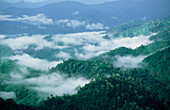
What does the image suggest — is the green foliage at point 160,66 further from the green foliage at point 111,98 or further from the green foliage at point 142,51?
the green foliage at point 142,51

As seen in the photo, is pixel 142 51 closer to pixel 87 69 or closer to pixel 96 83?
pixel 87 69

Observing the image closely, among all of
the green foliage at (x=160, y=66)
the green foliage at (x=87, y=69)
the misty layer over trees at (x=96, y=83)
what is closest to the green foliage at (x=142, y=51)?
the misty layer over trees at (x=96, y=83)

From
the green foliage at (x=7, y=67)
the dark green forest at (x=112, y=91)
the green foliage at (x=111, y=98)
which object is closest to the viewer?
the green foliage at (x=111, y=98)

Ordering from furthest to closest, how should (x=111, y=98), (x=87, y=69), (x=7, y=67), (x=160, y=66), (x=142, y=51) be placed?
(x=7, y=67) < (x=142, y=51) < (x=87, y=69) < (x=160, y=66) < (x=111, y=98)

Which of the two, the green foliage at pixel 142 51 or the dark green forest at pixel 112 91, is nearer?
the dark green forest at pixel 112 91

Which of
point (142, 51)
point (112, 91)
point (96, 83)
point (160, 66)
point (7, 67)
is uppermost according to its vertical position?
point (142, 51)

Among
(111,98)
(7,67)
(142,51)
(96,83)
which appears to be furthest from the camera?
(7,67)

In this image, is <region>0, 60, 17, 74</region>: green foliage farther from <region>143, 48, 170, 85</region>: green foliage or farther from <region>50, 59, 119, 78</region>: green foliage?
<region>143, 48, 170, 85</region>: green foliage

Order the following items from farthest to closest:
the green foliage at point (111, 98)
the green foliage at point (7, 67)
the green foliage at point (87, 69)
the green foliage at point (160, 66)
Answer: the green foliage at point (7, 67) → the green foliage at point (87, 69) → the green foliage at point (160, 66) → the green foliage at point (111, 98)

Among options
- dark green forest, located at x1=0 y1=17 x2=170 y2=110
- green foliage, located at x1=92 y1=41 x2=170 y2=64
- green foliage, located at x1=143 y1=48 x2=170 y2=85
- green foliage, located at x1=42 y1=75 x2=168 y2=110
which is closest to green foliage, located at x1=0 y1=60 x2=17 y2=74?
dark green forest, located at x1=0 y1=17 x2=170 y2=110

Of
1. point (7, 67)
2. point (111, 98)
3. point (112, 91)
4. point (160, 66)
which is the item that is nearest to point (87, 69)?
point (160, 66)

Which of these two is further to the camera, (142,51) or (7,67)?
(7,67)

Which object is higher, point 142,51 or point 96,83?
point 142,51
